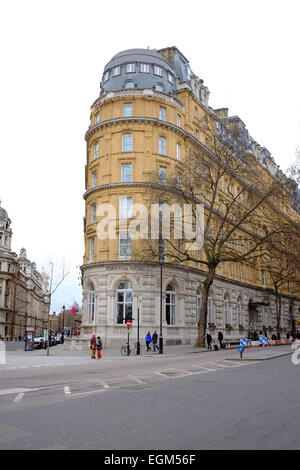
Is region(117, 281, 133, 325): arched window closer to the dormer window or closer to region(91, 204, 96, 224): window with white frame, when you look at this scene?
region(91, 204, 96, 224): window with white frame

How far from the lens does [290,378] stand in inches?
573

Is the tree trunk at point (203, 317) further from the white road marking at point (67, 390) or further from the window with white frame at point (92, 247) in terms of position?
the white road marking at point (67, 390)

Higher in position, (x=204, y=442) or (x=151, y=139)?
(x=151, y=139)

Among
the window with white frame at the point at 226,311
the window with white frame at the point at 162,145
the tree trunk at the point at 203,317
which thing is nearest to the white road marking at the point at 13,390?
the tree trunk at the point at 203,317

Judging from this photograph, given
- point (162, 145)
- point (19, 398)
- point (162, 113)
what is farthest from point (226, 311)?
point (19, 398)

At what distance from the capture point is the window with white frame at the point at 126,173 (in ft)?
133

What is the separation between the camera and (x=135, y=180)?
39.9 meters

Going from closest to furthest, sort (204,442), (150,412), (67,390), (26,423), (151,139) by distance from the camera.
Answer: (204,442) < (26,423) < (150,412) < (67,390) < (151,139)

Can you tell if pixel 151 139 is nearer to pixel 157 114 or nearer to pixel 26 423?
pixel 157 114

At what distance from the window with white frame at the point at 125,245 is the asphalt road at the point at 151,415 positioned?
992 inches

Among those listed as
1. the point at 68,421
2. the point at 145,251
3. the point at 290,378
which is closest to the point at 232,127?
the point at 145,251
